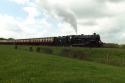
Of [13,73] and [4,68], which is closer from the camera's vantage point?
[13,73]

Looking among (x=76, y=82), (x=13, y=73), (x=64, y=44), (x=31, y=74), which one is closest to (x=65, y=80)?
(x=76, y=82)

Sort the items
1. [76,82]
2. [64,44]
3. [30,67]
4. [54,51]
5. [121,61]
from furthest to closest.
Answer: [64,44]
[54,51]
[121,61]
[30,67]
[76,82]

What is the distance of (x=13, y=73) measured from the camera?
24.8m

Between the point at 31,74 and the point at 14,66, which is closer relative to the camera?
the point at 31,74

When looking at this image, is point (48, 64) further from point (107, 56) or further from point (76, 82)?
point (107, 56)

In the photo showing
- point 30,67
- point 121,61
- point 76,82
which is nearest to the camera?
point 76,82

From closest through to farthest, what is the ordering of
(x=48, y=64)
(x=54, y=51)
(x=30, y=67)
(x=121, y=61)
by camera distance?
(x=30, y=67) < (x=48, y=64) < (x=121, y=61) < (x=54, y=51)

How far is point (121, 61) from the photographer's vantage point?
128 feet

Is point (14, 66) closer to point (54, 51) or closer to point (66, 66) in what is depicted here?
point (66, 66)

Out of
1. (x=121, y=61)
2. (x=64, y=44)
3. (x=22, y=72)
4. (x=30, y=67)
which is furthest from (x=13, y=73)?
(x=64, y=44)

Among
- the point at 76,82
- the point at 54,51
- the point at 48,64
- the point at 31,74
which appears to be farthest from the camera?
the point at 54,51

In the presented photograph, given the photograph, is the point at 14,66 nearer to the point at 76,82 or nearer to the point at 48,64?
the point at 48,64

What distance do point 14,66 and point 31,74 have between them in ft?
16.8

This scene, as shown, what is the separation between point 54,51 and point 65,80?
1092 inches
